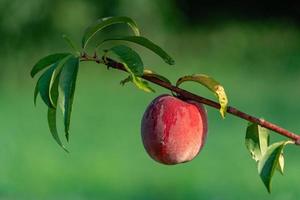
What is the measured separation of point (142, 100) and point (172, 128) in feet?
13.0

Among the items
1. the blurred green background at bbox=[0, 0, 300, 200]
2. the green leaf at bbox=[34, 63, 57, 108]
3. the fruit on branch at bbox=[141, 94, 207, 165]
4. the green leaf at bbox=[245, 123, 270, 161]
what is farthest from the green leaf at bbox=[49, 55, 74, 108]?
the blurred green background at bbox=[0, 0, 300, 200]

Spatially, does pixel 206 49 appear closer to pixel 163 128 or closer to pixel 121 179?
pixel 121 179

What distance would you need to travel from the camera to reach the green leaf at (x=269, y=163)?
3.31 ft

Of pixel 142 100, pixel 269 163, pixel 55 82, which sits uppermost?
pixel 142 100

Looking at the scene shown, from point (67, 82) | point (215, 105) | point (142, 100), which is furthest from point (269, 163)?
point (142, 100)

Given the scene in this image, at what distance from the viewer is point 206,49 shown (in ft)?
21.7

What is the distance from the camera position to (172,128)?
111cm

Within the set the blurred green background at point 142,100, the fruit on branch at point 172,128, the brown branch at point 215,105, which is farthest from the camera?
the blurred green background at point 142,100

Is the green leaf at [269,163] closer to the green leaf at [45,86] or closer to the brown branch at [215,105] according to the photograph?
the brown branch at [215,105]

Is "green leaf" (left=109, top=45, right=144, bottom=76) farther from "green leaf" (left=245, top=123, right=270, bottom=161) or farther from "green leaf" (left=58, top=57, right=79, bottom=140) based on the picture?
"green leaf" (left=245, top=123, right=270, bottom=161)

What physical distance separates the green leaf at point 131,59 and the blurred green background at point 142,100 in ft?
7.21

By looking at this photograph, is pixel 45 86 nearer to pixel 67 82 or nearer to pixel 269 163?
pixel 67 82

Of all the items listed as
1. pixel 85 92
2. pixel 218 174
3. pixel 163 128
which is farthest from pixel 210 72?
pixel 163 128

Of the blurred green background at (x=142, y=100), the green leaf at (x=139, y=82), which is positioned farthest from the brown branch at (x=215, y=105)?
the blurred green background at (x=142, y=100)
